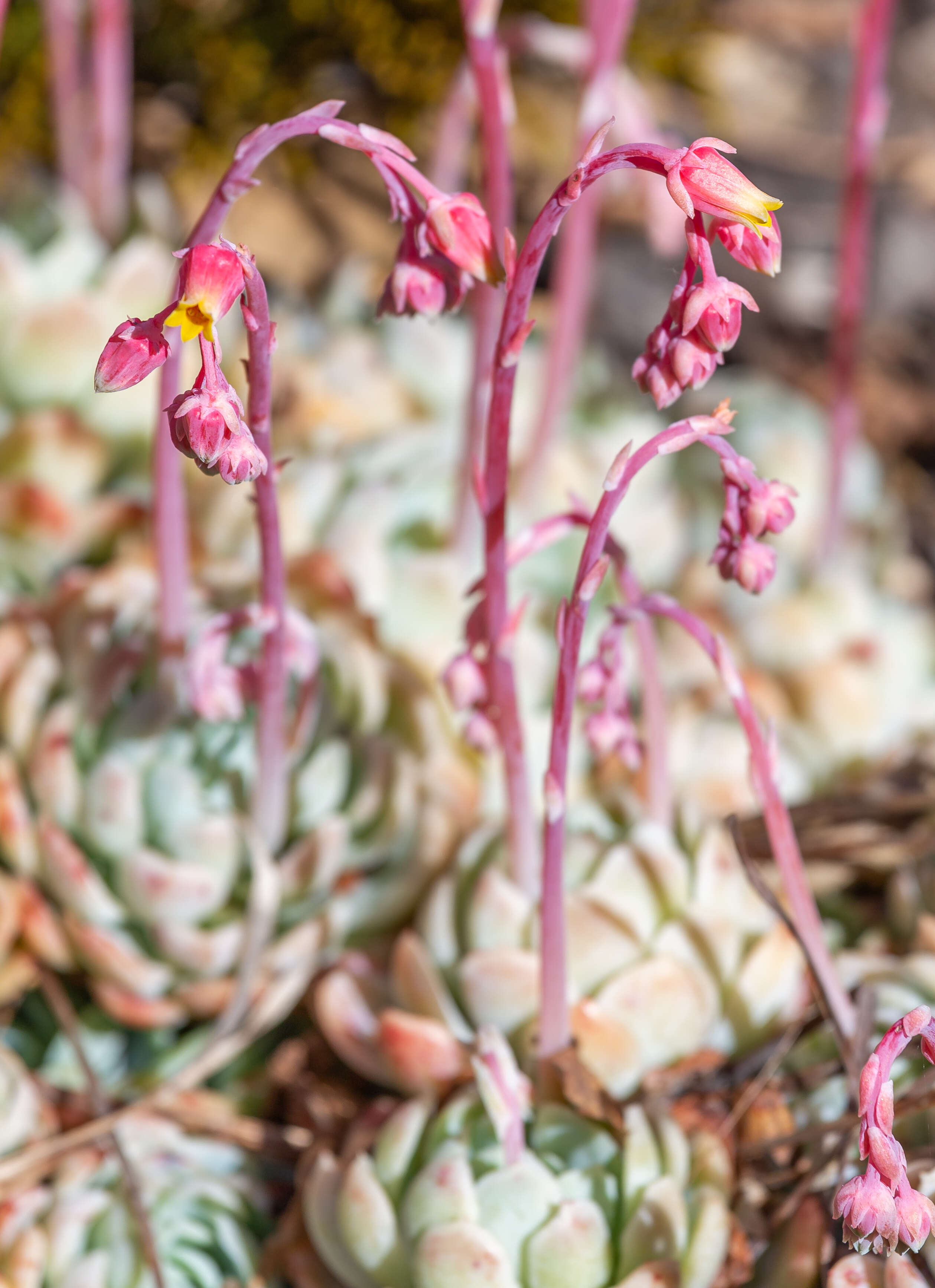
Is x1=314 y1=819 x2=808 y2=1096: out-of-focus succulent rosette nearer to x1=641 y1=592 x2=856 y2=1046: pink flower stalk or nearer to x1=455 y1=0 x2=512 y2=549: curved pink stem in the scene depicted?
x1=641 y1=592 x2=856 y2=1046: pink flower stalk

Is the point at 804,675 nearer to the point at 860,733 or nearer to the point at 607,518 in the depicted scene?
the point at 860,733

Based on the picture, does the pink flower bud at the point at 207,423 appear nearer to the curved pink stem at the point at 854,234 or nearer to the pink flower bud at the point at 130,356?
the pink flower bud at the point at 130,356

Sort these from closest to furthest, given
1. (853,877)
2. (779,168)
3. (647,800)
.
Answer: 1. (647,800)
2. (853,877)
3. (779,168)

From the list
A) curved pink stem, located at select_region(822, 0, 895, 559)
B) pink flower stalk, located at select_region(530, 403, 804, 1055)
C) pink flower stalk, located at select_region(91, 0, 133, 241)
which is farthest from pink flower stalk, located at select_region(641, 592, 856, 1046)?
pink flower stalk, located at select_region(91, 0, 133, 241)

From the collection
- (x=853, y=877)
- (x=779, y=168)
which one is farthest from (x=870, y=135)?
(x=779, y=168)

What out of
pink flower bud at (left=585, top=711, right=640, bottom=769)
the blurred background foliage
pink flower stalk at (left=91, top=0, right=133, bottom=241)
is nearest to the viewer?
pink flower bud at (left=585, top=711, right=640, bottom=769)

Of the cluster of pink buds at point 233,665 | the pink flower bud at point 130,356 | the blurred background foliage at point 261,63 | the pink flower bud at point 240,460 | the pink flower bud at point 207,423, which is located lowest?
the cluster of pink buds at point 233,665

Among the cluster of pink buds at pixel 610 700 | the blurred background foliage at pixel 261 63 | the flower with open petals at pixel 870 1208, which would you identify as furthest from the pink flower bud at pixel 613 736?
the blurred background foliage at pixel 261 63
